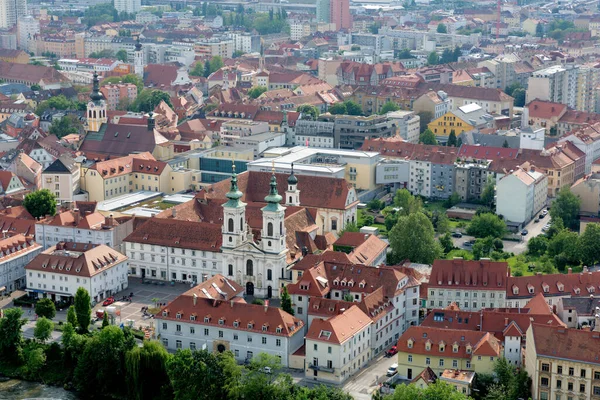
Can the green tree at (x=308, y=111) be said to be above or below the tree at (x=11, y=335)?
above

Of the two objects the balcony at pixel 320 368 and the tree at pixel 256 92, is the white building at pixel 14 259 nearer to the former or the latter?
the balcony at pixel 320 368

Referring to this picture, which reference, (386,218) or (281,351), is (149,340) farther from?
(386,218)

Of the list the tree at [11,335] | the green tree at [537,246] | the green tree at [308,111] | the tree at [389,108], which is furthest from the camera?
the tree at [389,108]

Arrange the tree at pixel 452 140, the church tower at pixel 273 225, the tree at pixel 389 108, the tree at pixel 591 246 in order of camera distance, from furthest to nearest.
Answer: the tree at pixel 389 108, the tree at pixel 452 140, the tree at pixel 591 246, the church tower at pixel 273 225

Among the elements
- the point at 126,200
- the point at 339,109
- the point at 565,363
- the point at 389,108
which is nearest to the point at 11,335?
the point at 126,200

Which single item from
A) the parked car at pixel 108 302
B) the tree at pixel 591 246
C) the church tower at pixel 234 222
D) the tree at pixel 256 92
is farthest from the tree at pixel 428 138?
the parked car at pixel 108 302

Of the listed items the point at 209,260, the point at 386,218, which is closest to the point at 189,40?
the point at 386,218

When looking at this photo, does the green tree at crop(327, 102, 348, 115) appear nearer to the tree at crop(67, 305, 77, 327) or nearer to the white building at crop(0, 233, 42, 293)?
the white building at crop(0, 233, 42, 293)
